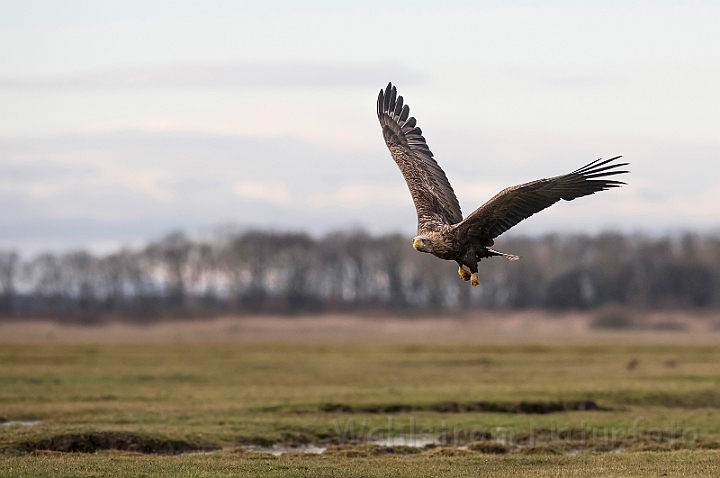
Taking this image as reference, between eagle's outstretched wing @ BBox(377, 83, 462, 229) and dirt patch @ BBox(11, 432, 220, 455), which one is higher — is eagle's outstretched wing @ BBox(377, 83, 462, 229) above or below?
above

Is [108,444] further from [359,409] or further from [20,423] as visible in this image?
[359,409]

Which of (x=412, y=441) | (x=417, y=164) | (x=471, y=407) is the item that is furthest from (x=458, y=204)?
(x=471, y=407)

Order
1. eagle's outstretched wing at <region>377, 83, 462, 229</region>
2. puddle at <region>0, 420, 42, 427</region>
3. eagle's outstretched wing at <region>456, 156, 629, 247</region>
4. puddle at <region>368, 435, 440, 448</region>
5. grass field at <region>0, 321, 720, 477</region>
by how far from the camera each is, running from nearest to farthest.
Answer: eagle's outstretched wing at <region>456, 156, 629, 247</region>
eagle's outstretched wing at <region>377, 83, 462, 229</region>
grass field at <region>0, 321, 720, 477</region>
puddle at <region>368, 435, 440, 448</region>
puddle at <region>0, 420, 42, 427</region>

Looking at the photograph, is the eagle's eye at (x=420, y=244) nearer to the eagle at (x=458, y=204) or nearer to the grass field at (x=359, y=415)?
the eagle at (x=458, y=204)

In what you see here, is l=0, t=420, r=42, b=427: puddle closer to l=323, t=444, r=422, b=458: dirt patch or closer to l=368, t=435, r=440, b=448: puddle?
l=323, t=444, r=422, b=458: dirt patch

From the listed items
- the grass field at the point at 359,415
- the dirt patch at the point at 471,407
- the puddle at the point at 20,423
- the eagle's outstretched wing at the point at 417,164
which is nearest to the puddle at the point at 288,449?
the grass field at the point at 359,415

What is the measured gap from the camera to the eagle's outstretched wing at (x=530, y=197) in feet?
60.5

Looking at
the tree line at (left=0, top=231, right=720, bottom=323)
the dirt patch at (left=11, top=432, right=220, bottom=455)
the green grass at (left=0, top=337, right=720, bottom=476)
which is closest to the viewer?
the green grass at (left=0, top=337, right=720, bottom=476)

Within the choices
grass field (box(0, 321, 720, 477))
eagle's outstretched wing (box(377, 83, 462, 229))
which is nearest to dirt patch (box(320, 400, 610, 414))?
grass field (box(0, 321, 720, 477))

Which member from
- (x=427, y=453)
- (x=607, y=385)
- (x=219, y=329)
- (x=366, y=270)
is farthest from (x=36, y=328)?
(x=427, y=453)

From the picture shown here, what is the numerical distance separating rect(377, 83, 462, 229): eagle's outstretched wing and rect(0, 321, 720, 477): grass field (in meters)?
4.86

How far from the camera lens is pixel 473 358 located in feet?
184

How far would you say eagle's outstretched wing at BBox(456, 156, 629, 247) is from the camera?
726 inches

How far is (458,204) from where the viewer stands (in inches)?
872
